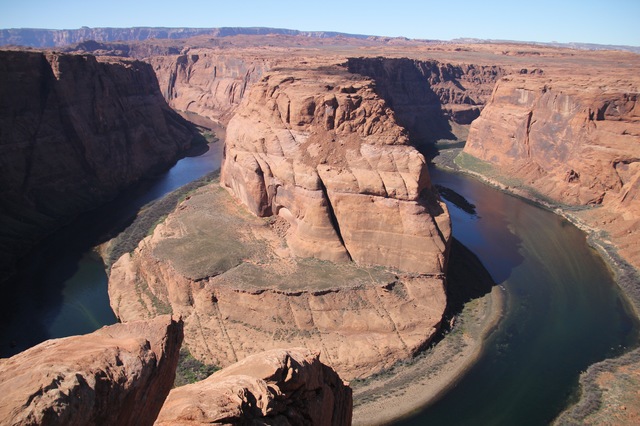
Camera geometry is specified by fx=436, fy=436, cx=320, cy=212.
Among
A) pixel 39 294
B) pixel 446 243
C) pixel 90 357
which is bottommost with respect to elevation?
pixel 39 294

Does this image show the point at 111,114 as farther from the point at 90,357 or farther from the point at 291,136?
the point at 90,357

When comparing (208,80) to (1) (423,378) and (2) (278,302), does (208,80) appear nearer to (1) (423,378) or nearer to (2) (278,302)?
(2) (278,302)

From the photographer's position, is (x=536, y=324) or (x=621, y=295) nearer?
(x=536, y=324)

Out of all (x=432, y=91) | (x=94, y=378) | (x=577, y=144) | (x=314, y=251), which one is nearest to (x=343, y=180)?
(x=314, y=251)

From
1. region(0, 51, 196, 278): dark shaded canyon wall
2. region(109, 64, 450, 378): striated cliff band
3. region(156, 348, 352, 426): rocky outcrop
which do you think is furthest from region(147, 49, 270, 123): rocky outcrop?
region(156, 348, 352, 426): rocky outcrop

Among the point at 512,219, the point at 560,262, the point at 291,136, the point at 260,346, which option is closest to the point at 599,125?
the point at 512,219
